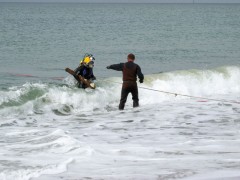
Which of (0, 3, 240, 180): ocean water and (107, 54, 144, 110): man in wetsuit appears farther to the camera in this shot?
(107, 54, 144, 110): man in wetsuit

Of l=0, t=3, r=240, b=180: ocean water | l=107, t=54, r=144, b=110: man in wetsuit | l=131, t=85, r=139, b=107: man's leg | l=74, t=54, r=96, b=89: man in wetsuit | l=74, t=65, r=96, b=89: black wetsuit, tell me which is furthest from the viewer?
l=74, t=65, r=96, b=89: black wetsuit

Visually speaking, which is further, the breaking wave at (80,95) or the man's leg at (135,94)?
the breaking wave at (80,95)

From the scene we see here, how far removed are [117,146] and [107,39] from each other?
33.6m

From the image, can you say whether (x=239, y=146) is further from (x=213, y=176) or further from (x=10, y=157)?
(x=10, y=157)

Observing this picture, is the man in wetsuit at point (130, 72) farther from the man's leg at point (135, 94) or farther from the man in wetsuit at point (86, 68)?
the man in wetsuit at point (86, 68)

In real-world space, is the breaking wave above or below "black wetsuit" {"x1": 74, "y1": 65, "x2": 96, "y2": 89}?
below

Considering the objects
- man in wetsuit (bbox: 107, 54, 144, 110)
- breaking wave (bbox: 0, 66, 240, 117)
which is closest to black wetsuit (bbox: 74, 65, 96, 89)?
breaking wave (bbox: 0, 66, 240, 117)

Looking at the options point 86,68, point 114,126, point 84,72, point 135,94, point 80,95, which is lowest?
point 114,126

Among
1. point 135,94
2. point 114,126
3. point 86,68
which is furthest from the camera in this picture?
point 86,68

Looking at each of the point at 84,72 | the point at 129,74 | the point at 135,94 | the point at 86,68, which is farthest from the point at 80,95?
the point at 129,74

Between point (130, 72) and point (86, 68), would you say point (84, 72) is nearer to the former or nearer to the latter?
point (86, 68)

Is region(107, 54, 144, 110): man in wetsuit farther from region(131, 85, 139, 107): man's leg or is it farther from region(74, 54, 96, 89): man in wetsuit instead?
region(74, 54, 96, 89): man in wetsuit

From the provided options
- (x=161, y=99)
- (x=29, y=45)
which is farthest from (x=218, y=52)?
(x=161, y=99)

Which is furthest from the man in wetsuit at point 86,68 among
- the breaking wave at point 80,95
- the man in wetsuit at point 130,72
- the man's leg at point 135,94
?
the man's leg at point 135,94
